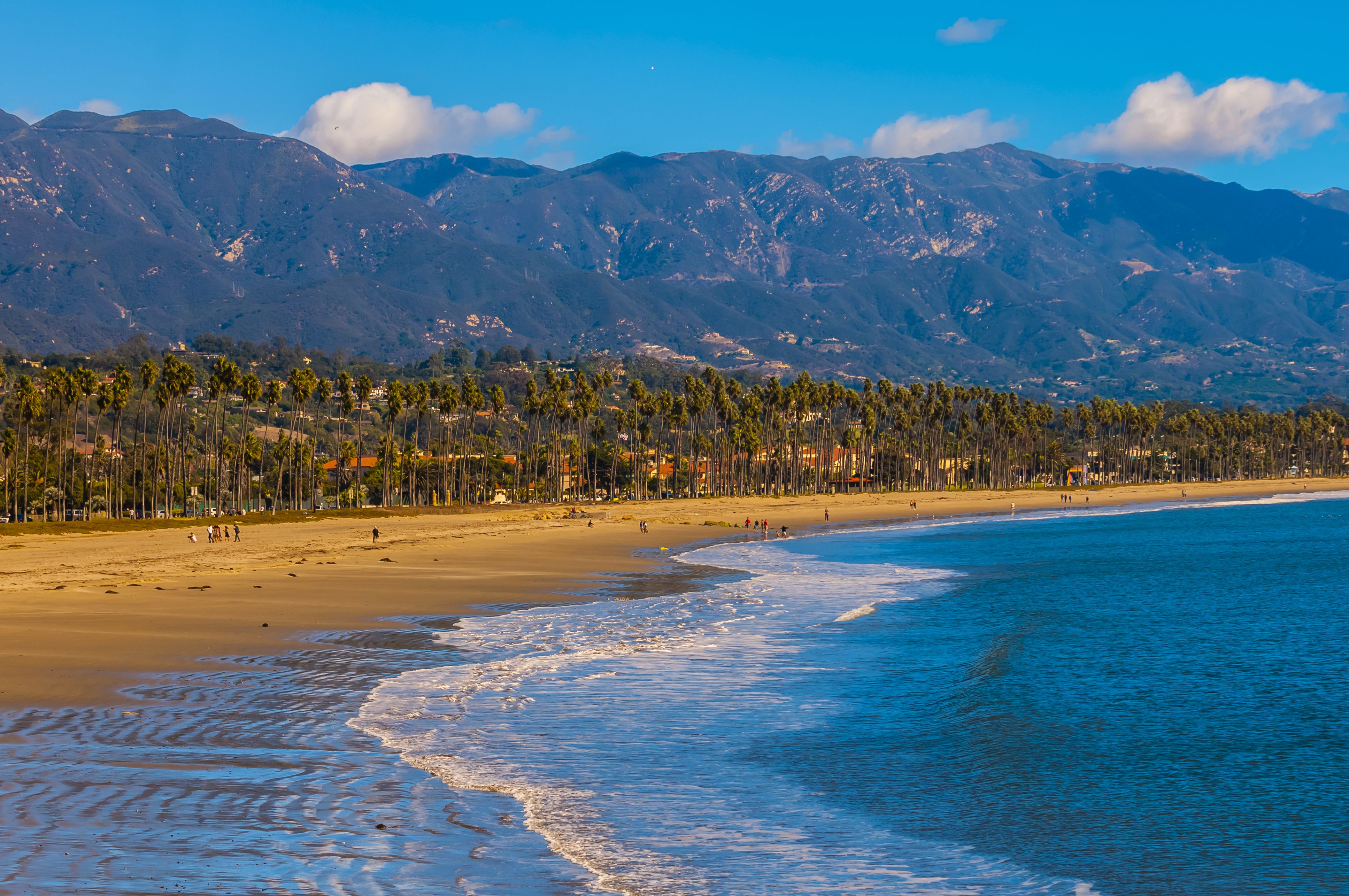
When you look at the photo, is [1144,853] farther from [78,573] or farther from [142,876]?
[78,573]

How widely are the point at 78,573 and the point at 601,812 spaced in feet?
135

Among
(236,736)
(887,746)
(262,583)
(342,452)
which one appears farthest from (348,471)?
(887,746)

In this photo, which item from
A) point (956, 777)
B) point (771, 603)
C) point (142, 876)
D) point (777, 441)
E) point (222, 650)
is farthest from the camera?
point (777, 441)

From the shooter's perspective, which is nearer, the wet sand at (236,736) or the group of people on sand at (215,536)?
the wet sand at (236,736)

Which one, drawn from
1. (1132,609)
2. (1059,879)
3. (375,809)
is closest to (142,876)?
(375,809)

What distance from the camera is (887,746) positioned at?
771 inches

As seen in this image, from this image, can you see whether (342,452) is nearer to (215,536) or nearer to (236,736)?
(215,536)

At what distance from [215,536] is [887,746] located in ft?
209

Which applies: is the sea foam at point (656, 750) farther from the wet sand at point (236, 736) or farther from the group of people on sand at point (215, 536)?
the group of people on sand at point (215, 536)

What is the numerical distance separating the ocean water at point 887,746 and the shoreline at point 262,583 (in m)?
5.26

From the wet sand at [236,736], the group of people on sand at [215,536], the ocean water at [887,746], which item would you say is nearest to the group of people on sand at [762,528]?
the wet sand at [236,736]

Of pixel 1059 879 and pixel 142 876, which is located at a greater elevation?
pixel 142 876

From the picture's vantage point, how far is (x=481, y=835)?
13.7 m

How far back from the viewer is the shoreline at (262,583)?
25.4m
